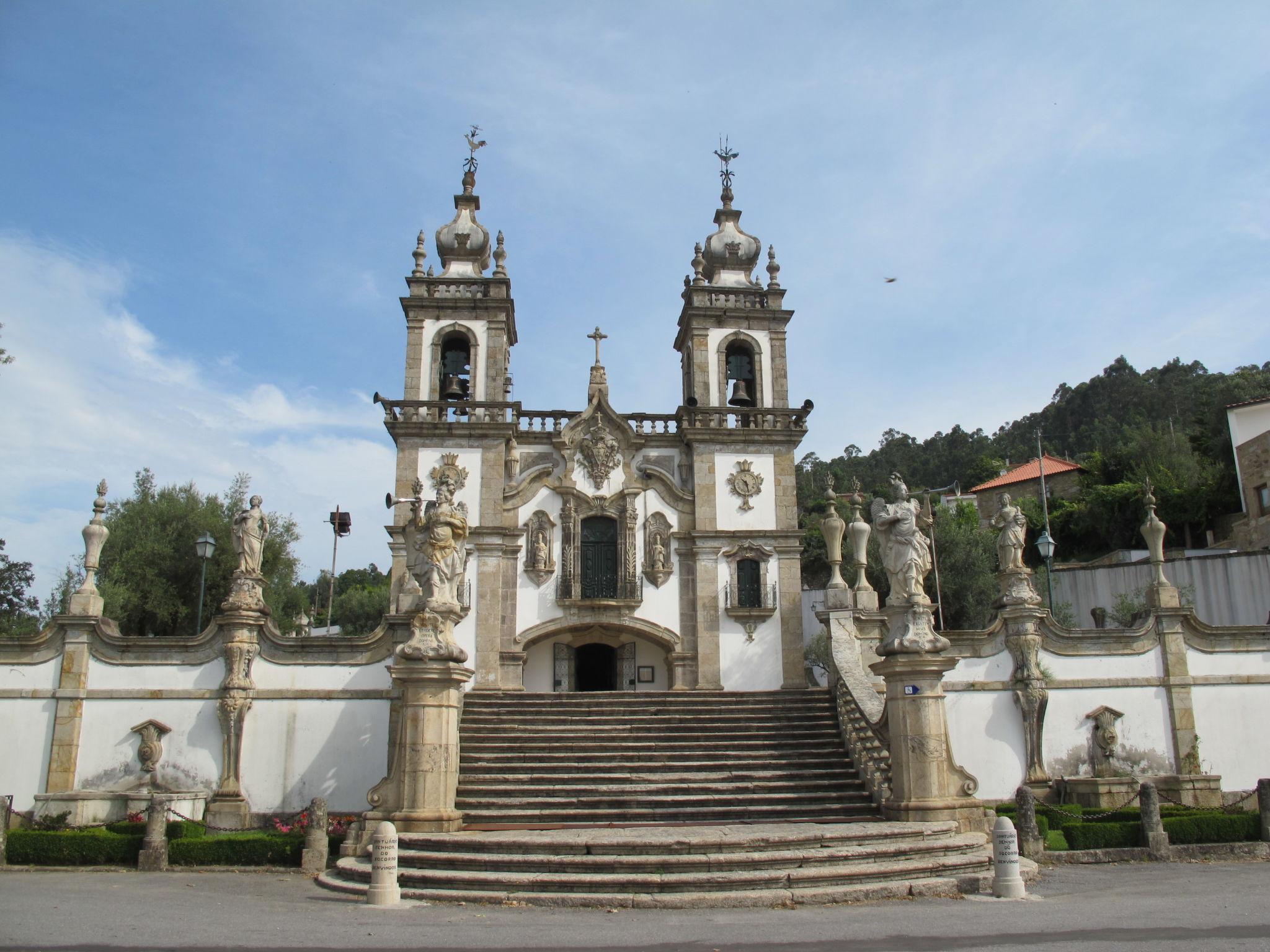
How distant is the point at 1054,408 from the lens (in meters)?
99.8

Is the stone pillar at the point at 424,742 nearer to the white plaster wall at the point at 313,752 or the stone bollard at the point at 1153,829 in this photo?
the white plaster wall at the point at 313,752

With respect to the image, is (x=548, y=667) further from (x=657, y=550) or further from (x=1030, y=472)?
(x=1030, y=472)

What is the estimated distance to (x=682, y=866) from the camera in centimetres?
1142

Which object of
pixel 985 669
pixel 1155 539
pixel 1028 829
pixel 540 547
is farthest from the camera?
pixel 540 547

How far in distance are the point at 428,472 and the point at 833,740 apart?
41.6 ft

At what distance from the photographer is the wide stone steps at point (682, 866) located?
11008 mm

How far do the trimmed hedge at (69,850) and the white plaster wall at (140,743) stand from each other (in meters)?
3.80

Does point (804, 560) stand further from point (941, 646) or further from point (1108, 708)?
point (941, 646)

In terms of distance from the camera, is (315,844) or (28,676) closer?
(315,844)

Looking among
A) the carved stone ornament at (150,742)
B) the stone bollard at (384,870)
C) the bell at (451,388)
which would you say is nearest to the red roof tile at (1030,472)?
the bell at (451,388)

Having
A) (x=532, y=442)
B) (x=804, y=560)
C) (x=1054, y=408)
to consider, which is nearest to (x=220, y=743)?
(x=532, y=442)

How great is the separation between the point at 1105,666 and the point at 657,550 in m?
10.9

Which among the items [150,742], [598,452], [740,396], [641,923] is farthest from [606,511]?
[641,923]

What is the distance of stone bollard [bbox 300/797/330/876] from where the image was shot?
13.9 m
